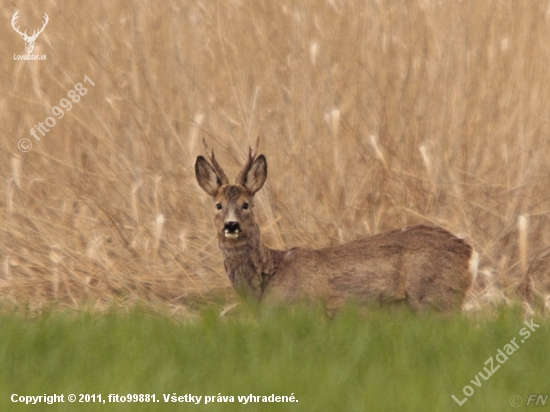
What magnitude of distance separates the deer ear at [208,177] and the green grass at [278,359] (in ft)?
3.13

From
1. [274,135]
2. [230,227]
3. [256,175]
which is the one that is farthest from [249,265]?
[274,135]

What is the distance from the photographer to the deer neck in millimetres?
6066

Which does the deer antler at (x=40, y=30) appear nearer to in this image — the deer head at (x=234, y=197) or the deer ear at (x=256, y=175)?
the deer head at (x=234, y=197)

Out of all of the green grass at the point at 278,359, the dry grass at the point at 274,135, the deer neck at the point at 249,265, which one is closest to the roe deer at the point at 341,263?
the deer neck at the point at 249,265

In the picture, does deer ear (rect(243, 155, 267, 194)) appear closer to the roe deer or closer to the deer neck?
the roe deer

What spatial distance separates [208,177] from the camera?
616 cm

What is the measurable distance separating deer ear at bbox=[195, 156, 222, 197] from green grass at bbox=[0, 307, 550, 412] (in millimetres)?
955

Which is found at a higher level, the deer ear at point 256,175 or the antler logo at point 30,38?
the antler logo at point 30,38

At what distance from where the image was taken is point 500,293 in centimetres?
640

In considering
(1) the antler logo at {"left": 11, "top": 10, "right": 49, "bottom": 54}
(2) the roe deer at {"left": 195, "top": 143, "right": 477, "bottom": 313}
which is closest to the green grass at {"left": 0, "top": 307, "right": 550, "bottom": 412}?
(2) the roe deer at {"left": 195, "top": 143, "right": 477, "bottom": 313}

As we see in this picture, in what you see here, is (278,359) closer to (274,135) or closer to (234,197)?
(234,197)

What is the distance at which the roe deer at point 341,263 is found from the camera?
18.8 ft

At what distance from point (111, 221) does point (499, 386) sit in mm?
3456

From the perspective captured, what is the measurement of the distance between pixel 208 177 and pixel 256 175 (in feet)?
0.90
